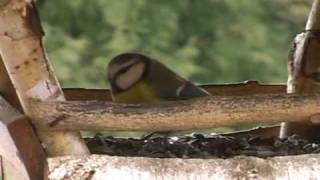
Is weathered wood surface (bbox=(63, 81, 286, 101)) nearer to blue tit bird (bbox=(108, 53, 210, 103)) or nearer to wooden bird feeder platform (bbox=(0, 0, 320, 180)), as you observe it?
blue tit bird (bbox=(108, 53, 210, 103))

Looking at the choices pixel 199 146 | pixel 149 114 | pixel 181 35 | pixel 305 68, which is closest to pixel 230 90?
pixel 305 68

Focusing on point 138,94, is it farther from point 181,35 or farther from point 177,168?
point 181,35

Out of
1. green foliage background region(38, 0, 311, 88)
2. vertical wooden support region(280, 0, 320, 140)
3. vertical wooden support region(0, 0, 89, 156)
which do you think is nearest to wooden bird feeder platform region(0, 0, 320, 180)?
vertical wooden support region(0, 0, 89, 156)

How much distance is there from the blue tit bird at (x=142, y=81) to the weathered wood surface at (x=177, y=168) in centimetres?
42

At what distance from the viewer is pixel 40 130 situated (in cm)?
89

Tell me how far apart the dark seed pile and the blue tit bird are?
0.69 ft

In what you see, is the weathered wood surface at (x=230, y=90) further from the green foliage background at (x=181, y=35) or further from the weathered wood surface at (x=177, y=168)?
the green foliage background at (x=181, y=35)

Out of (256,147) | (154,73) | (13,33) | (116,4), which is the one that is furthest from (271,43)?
(13,33)

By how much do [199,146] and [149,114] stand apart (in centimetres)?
Result: 19

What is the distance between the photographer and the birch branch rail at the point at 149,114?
2.85 feet

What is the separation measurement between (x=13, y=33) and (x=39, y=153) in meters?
0.12

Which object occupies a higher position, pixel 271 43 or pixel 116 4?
pixel 116 4

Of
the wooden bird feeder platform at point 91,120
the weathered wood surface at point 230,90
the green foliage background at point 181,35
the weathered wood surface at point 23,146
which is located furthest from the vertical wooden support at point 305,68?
the green foliage background at point 181,35

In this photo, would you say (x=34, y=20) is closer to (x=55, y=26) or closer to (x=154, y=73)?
(x=154, y=73)
